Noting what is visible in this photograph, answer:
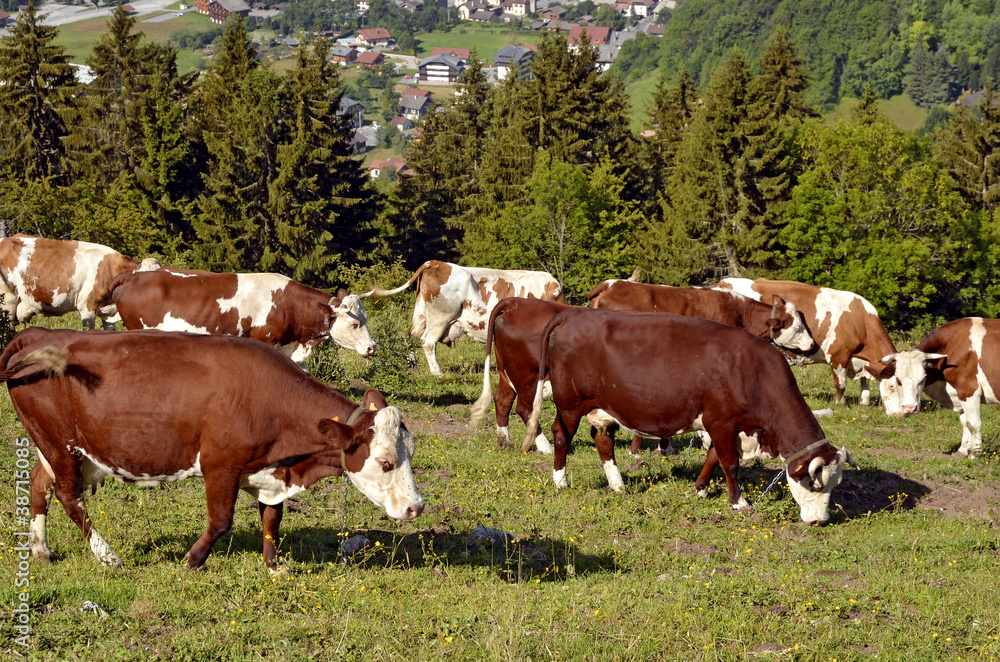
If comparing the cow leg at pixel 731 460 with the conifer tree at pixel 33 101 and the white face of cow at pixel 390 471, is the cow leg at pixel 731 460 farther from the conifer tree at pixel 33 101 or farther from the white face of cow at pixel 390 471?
the conifer tree at pixel 33 101

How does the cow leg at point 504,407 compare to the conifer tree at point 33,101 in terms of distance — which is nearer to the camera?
the cow leg at point 504,407

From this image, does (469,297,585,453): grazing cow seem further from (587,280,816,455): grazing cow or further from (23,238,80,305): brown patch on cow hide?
(23,238,80,305): brown patch on cow hide

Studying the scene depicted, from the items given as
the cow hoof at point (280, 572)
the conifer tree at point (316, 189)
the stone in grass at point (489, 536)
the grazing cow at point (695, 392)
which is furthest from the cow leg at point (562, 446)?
the conifer tree at point (316, 189)

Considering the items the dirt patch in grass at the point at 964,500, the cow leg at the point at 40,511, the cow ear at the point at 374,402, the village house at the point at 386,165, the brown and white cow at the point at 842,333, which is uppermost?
the cow ear at the point at 374,402

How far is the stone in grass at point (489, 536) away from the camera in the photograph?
372 inches

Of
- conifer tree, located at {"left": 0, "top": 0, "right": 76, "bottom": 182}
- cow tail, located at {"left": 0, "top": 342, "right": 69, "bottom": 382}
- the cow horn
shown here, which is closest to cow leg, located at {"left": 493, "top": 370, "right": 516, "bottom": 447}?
the cow horn

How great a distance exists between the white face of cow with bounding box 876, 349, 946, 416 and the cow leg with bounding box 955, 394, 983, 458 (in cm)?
69

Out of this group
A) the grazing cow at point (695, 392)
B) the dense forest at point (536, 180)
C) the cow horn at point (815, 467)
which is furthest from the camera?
the dense forest at point (536, 180)

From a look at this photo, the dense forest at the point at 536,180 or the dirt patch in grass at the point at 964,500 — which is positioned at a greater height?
the dirt patch in grass at the point at 964,500

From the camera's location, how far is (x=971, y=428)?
14.1 meters

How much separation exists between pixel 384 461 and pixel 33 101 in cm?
5475

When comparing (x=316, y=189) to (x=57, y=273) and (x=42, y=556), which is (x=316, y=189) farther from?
(x=42, y=556)

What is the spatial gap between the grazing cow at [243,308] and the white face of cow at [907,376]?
8.35 meters

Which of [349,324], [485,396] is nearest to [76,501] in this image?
[485,396]
